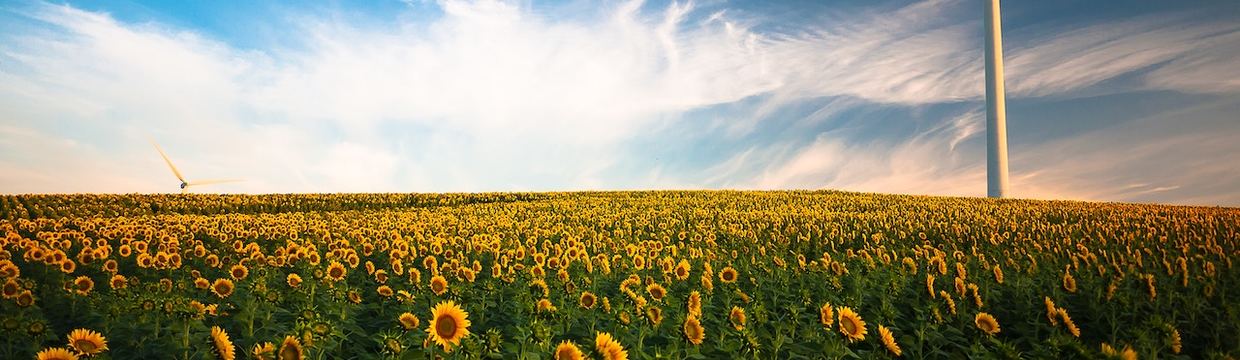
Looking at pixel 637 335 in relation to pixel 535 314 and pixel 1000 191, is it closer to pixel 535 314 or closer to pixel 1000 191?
pixel 535 314

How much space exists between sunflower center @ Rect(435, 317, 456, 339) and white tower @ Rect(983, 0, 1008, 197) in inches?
1848

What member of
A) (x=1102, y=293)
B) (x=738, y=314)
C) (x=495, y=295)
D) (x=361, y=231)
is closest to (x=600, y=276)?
(x=495, y=295)

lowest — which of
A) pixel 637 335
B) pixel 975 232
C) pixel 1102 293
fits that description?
pixel 637 335

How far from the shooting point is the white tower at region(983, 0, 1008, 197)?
145 feet

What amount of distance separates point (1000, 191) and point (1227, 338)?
42.1 m

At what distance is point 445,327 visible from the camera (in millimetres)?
4348

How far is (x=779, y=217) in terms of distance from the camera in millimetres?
18766

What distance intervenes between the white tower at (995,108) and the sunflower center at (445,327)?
4693 centimetres

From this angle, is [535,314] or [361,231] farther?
[361,231]

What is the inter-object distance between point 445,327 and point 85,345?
2.08 metres

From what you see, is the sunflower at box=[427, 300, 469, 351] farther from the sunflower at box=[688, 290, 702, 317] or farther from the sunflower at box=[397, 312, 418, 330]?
the sunflower at box=[688, 290, 702, 317]

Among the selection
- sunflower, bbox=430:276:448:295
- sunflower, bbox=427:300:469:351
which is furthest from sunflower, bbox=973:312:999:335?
sunflower, bbox=430:276:448:295

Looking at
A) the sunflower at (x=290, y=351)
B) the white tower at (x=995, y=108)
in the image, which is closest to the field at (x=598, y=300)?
the sunflower at (x=290, y=351)

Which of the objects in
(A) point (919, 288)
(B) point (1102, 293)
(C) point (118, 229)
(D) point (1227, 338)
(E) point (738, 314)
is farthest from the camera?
(C) point (118, 229)
